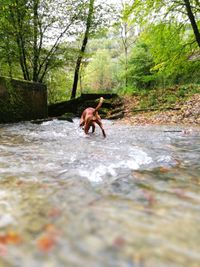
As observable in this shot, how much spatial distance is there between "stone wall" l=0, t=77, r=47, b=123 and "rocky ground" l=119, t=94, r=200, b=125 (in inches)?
171

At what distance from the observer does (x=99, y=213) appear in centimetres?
234


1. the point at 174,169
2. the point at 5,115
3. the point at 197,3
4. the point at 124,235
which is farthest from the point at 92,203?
the point at 197,3

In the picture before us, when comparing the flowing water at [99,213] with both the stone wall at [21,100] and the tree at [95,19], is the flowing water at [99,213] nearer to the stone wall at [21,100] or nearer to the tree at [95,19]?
the stone wall at [21,100]

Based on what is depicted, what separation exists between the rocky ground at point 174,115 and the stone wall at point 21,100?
434 cm

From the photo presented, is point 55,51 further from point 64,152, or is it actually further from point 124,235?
point 124,235

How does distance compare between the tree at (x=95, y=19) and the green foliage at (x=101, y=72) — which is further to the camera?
the green foliage at (x=101, y=72)

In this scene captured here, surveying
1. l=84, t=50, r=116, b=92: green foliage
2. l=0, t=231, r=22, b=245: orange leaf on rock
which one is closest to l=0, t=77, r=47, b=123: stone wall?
l=0, t=231, r=22, b=245: orange leaf on rock

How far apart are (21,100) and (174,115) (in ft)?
22.9

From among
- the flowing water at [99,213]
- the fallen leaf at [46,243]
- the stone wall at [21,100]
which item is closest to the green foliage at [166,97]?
the stone wall at [21,100]

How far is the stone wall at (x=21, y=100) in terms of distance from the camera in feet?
38.3

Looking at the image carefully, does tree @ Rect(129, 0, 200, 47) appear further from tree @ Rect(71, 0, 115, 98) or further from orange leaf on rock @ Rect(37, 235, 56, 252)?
orange leaf on rock @ Rect(37, 235, 56, 252)

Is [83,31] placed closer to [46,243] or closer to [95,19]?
[95,19]

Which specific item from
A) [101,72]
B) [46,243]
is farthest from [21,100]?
[101,72]

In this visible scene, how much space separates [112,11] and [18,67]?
7146 mm
